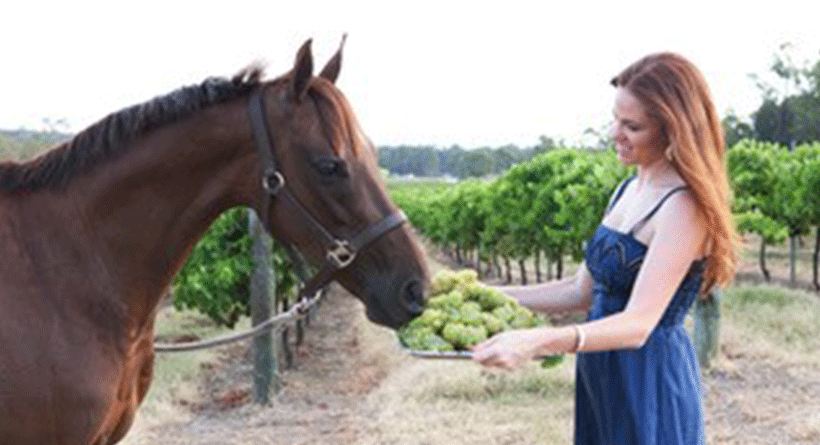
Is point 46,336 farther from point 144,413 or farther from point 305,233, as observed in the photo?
point 144,413

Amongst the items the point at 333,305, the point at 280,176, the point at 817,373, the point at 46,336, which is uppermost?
the point at 280,176

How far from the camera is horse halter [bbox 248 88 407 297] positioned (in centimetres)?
284

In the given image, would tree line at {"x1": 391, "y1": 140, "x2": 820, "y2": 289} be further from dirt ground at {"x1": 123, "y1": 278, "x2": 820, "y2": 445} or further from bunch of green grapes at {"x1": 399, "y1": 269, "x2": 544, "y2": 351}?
bunch of green grapes at {"x1": 399, "y1": 269, "x2": 544, "y2": 351}

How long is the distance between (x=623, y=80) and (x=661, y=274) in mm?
590

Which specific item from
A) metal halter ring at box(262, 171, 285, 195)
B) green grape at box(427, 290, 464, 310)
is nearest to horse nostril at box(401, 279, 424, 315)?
green grape at box(427, 290, 464, 310)

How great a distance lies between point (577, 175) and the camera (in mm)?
16750

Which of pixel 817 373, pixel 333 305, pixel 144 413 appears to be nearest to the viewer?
pixel 144 413

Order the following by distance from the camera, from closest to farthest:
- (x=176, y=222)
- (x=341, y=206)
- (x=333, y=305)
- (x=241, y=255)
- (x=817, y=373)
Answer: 1. (x=341, y=206)
2. (x=176, y=222)
3. (x=817, y=373)
4. (x=241, y=255)
5. (x=333, y=305)

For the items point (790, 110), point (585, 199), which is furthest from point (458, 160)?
point (585, 199)

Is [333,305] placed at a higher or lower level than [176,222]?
lower

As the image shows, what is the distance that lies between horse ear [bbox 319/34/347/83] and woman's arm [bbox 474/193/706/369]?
44.1 inches

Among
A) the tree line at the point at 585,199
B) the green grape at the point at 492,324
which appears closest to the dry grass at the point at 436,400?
the tree line at the point at 585,199

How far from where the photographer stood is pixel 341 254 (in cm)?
287

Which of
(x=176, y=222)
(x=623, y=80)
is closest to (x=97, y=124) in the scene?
(x=176, y=222)
